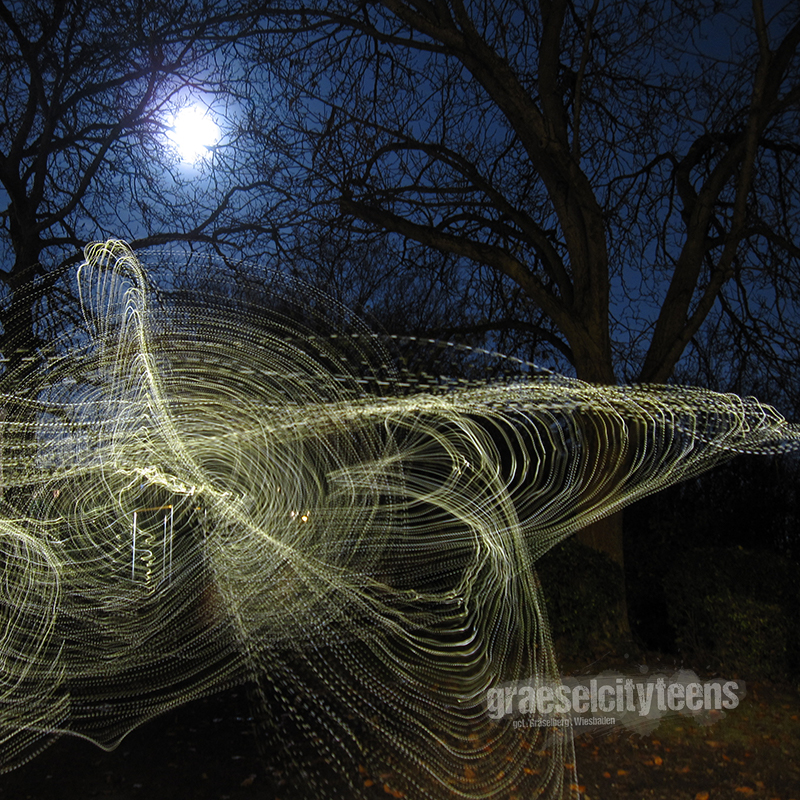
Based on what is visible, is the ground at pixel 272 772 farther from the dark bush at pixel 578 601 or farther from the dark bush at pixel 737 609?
the dark bush at pixel 578 601

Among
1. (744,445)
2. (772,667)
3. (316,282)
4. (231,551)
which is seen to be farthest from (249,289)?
(772,667)

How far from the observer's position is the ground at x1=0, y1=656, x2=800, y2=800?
15.8 feet

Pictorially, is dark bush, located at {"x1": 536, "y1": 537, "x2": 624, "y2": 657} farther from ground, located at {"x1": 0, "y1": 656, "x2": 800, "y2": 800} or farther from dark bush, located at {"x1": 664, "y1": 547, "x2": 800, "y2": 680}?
ground, located at {"x1": 0, "y1": 656, "x2": 800, "y2": 800}

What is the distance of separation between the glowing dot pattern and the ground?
27cm

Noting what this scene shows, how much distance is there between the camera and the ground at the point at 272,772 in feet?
15.8

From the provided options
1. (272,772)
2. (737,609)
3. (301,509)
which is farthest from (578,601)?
(301,509)

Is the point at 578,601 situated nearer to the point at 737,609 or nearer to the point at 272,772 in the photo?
the point at 737,609

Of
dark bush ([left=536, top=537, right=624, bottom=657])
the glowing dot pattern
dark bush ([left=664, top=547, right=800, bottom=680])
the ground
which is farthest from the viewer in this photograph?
dark bush ([left=536, top=537, right=624, bottom=657])

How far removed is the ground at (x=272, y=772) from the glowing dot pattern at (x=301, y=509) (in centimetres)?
27

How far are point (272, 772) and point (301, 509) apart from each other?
16.1 feet

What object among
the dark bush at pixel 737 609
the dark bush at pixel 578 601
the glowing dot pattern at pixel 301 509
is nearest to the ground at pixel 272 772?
the glowing dot pattern at pixel 301 509

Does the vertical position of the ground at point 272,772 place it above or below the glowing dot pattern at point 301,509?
below

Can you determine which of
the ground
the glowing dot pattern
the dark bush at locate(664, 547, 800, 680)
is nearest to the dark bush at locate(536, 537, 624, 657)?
the glowing dot pattern

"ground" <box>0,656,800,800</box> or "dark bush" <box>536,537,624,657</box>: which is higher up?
"dark bush" <box>536,537,624,657</box>
